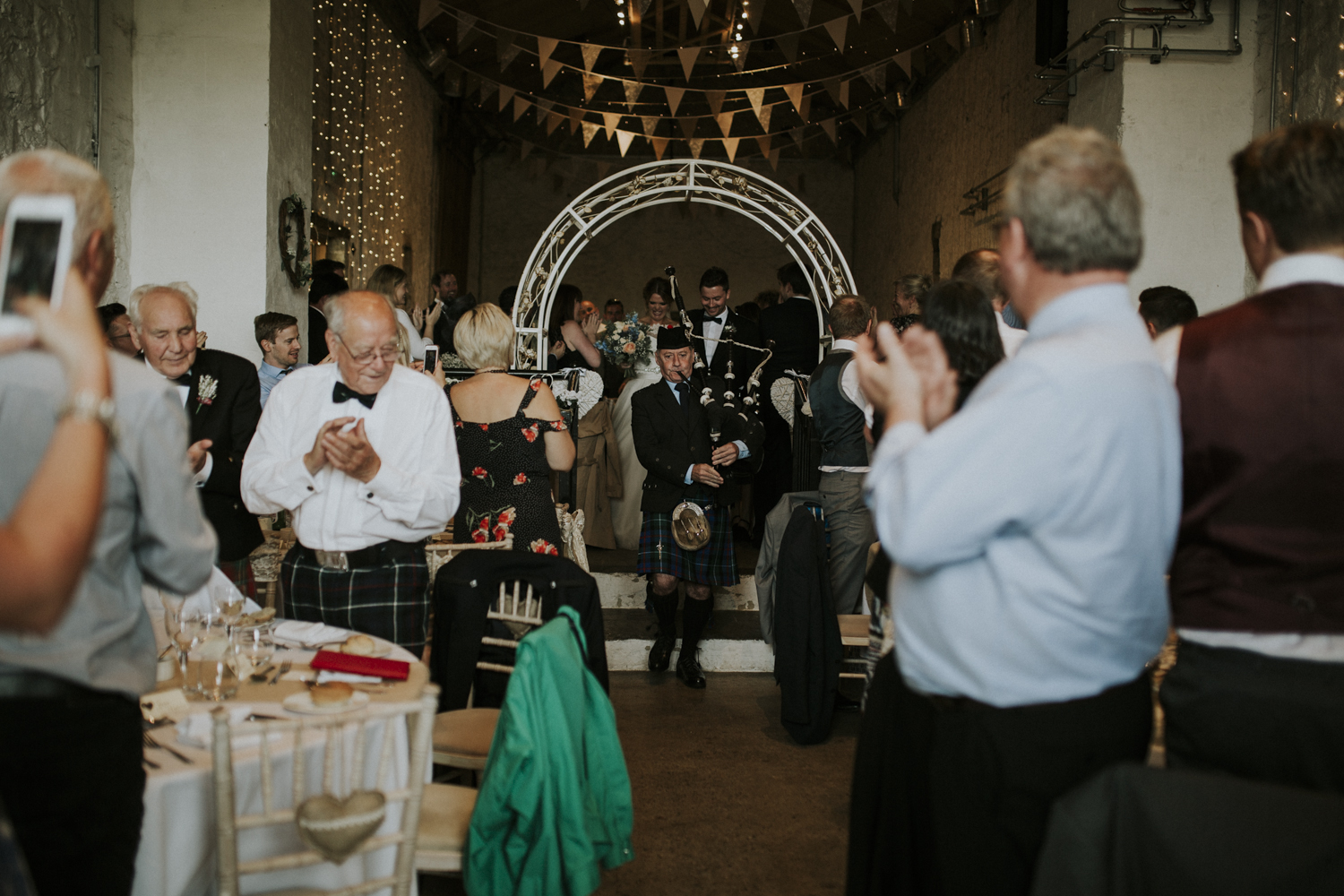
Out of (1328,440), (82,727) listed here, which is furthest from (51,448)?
(1328,440)

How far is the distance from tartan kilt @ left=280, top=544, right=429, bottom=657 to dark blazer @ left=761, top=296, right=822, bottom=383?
4.05 meters

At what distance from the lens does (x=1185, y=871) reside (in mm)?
1252

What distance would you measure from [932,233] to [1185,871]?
964cm

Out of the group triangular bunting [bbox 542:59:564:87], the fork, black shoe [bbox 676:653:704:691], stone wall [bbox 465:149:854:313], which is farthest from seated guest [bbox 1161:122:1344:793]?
stone wall [bbox 465:149:854:313]

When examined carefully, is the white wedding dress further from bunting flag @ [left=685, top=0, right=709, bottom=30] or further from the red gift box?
the red gift box

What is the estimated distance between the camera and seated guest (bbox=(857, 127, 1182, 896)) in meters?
1.33

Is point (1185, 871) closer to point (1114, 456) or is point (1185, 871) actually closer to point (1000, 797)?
point (1000, 797)

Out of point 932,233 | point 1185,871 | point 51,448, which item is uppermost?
point 932,233

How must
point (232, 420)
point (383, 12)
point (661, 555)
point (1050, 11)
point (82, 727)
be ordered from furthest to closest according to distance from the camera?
point (383, 12) < point (1050, 11) < point (661, 555) < point (232, 420) < point (82, 727)

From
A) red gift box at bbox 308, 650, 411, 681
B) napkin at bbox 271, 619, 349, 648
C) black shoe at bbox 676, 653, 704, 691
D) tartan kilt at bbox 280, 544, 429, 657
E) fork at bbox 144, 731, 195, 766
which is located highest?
tartan kilt at bbox 280, 544, 429, 657

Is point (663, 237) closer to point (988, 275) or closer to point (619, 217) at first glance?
point (619, 217)

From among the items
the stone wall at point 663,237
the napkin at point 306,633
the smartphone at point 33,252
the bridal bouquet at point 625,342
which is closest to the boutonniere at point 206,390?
the napkin at point 306,633

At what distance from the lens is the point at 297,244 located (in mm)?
5688

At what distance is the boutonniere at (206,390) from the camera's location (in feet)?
11.2
